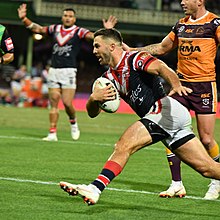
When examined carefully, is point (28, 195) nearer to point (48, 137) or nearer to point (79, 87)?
point (48, 137)

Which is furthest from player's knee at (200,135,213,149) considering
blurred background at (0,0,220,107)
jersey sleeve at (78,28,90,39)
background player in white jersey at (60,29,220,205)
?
blurred background at (0,0,220,107)

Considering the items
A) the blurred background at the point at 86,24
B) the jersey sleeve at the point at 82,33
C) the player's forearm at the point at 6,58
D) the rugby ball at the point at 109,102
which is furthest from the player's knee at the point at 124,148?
the blurred background at the point at 86,24

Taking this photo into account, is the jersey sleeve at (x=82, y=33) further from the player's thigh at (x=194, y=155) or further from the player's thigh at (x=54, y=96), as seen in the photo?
the player's thigh at (x=194, y=155)

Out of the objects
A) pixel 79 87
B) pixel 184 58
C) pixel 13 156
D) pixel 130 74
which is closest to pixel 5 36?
pixel 13 156

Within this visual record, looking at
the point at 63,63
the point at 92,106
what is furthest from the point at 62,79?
the point at 92,106

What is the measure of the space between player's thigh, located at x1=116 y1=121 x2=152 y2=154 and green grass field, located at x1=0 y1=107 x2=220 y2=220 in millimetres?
689

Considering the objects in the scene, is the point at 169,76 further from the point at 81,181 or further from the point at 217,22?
the point at 81,181

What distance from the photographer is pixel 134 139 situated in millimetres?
8383

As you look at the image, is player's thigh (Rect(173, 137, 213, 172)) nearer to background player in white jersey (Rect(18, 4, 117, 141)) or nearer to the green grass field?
the green grass field

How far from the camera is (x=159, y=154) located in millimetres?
14773

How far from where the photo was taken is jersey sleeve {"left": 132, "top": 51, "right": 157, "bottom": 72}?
333 inches

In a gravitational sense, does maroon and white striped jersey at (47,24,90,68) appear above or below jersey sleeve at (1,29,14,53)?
below

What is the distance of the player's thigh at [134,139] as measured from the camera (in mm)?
8359

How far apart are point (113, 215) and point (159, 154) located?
6.44 meters
